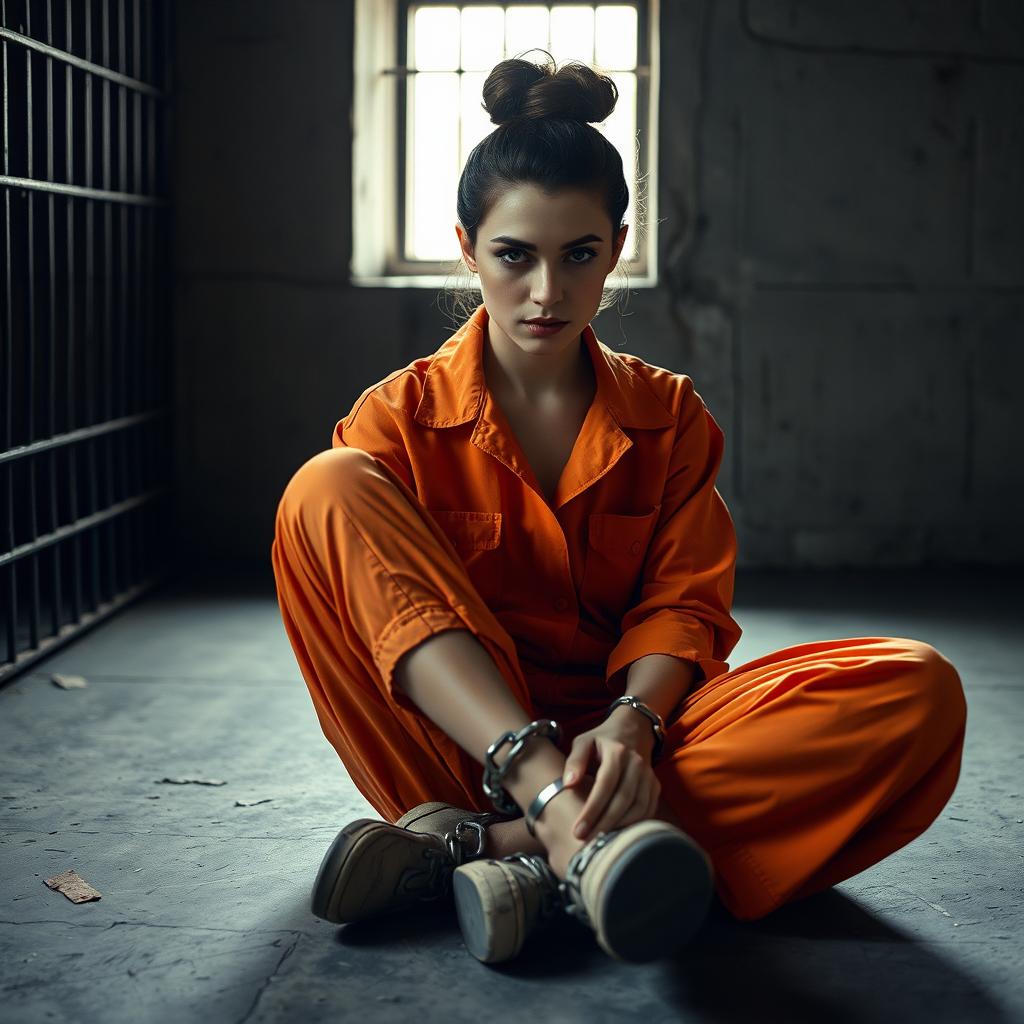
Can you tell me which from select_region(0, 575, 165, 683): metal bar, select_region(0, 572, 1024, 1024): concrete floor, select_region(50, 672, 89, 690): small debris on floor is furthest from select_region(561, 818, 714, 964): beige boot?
select_region(0, 575, 165, 683): metal bar

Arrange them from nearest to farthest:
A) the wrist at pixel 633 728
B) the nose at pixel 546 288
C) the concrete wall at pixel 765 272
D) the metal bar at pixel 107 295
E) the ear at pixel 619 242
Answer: the wrist at pixel 633 728
the nose at pixel 546 288
the ear at pixel 619 242
the metal bar at pixel 107 295
the concrete wall at pixel 765 272

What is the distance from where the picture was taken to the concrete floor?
61.2 inches

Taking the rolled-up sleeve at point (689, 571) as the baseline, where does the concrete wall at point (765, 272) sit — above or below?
above

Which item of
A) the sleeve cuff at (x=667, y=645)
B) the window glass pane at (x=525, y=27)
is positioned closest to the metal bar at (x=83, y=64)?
the window glass pane at (x=525, y=27)

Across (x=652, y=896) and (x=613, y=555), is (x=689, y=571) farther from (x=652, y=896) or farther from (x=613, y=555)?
(x=652, y=896)

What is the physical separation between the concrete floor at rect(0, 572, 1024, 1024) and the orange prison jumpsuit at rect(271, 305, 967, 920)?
15 cm

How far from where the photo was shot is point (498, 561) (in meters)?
1.91

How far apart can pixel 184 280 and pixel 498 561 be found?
9.21ft

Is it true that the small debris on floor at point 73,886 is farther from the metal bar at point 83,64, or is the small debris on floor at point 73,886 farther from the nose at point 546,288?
the metal bar at point 83,64

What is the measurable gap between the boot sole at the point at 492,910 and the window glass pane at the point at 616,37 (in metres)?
3.47

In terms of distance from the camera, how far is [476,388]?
194cm

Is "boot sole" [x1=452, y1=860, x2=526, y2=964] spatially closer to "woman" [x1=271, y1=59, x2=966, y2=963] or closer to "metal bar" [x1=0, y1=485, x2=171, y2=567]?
"woman" [x1=271, y1=59, x2=966, y2=963]

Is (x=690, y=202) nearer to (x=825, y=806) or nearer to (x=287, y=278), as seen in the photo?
A: (x=287, y=278)

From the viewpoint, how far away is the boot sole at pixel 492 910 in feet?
5.21
